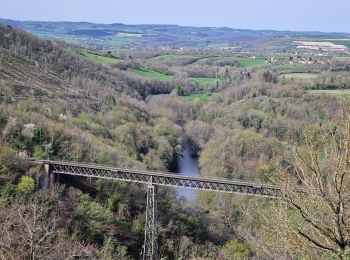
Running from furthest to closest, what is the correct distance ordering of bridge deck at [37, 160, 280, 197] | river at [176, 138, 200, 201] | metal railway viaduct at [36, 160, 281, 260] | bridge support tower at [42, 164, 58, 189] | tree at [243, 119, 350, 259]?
river at [176, 138, 200, 201], bridge support tower at [42, 164, 58, 189], bridge deck at [37, 160, 280, 197], metal railway viaduct at [36, 160, 281, 260], tree at [243, 119, 350, 259]

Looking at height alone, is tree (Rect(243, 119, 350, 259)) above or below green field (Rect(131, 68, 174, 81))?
above

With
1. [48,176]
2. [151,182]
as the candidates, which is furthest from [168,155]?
[151,182]

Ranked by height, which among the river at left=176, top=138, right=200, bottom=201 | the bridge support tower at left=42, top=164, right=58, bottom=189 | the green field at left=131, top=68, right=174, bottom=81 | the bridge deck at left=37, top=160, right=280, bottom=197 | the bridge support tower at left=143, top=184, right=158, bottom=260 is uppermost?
the bridge deck at left=37, top=160, right=280, bottom=197

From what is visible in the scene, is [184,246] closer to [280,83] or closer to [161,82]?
[280,83]

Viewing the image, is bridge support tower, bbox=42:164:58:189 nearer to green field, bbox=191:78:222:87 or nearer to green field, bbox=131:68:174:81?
green field, bbox=131:68:174:81

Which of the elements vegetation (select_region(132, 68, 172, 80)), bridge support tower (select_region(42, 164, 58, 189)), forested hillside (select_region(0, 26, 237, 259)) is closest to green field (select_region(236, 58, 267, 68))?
vegetation (select_region(132, 68, 172, 80))

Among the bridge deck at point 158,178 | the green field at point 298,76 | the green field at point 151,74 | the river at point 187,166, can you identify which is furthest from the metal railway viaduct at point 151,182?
the green field at point 151,74

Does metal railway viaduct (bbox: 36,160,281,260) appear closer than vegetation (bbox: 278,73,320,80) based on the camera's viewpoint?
Yes

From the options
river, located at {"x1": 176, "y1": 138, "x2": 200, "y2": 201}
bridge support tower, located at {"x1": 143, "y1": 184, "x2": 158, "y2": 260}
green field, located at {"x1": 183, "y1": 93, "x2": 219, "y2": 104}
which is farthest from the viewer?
green field, located at {"x1": 183, "y1": 93, "x2": 219, "y2": 104}

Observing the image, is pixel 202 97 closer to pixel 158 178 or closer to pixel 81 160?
pixel 81 160
